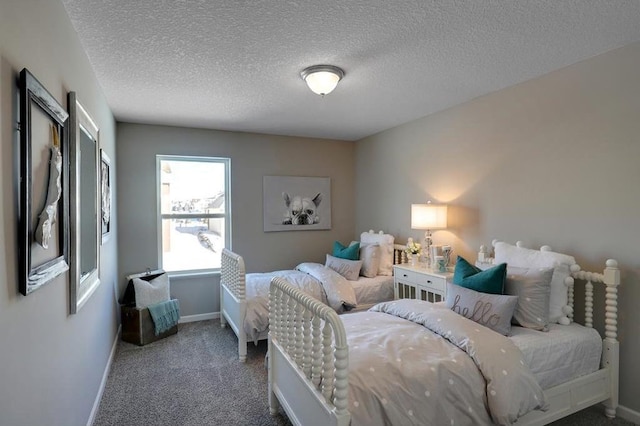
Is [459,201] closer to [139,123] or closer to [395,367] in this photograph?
[395,367]

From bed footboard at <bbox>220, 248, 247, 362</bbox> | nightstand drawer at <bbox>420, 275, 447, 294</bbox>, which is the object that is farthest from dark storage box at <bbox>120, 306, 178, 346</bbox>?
nightstand drawer at <bbox>420, 275, 447, 294</bbox>

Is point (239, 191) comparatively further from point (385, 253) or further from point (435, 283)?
point (435, 283)

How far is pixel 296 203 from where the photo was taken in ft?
16.7

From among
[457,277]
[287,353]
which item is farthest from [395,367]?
[457,277]

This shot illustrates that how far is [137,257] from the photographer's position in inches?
169

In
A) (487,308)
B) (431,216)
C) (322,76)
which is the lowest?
(487,308)

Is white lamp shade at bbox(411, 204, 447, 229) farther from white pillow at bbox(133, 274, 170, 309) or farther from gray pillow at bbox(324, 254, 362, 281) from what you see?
white pillow at bbox(133, 274, 170, 309)

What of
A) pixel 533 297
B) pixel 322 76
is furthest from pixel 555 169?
pixel 322 76

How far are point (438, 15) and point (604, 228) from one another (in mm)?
1820

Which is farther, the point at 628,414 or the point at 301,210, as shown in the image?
the point at 301,210

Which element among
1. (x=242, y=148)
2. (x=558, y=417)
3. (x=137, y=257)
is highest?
(x=242, y=148)

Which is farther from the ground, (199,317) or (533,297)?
(533,297)

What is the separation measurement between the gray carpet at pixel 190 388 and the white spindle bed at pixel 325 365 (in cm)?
25

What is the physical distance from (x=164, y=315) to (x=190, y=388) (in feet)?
4.03
